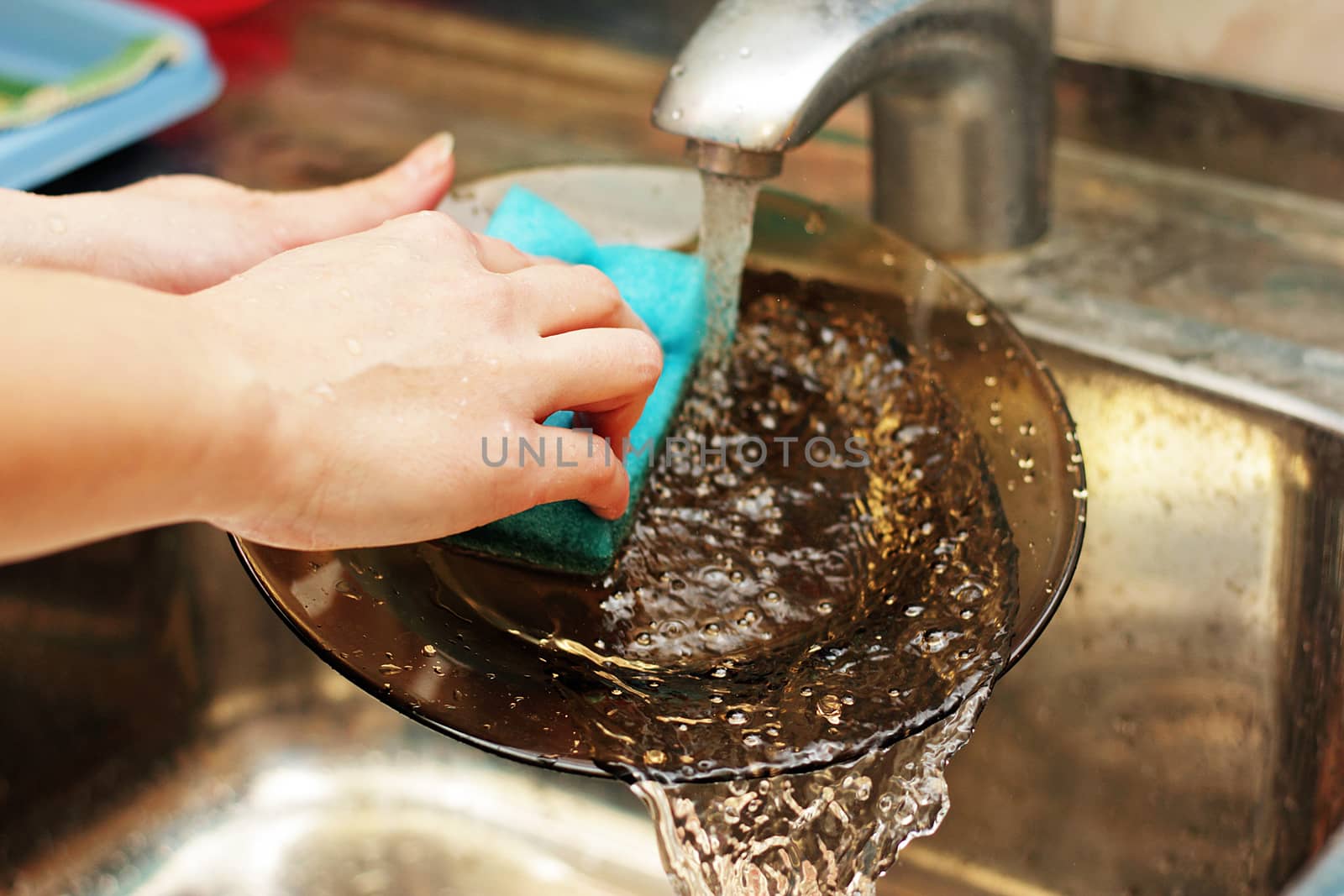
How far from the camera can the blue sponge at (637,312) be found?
488mm

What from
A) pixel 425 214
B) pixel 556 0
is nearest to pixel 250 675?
pixel 425 214

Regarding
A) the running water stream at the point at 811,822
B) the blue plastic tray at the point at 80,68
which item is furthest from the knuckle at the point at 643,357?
the blue plastic tray at the point at 80,68

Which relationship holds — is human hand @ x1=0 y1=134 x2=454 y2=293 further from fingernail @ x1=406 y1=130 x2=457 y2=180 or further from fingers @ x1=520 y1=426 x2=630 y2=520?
fingers @ x1=520 y1=426 x2=630 y2=520

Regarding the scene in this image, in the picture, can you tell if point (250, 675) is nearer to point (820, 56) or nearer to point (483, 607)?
point (483, 607)

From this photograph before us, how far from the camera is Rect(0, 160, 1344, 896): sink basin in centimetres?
64

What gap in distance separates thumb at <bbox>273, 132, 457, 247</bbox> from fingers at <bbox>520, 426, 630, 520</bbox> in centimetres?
21

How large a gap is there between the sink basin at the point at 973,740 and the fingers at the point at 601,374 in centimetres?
34

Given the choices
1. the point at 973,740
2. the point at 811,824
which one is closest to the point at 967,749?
the point at 973,740

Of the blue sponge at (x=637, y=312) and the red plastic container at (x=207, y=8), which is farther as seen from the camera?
the red plastic container at (x=207, y=8)

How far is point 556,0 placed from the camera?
3.21ft

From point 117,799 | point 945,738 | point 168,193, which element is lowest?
point 117,799

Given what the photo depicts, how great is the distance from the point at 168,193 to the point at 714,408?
0.29 m

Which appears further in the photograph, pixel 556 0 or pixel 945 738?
pixel 556 0

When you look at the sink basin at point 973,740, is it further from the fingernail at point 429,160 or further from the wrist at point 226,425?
the wrist at point 226,425
